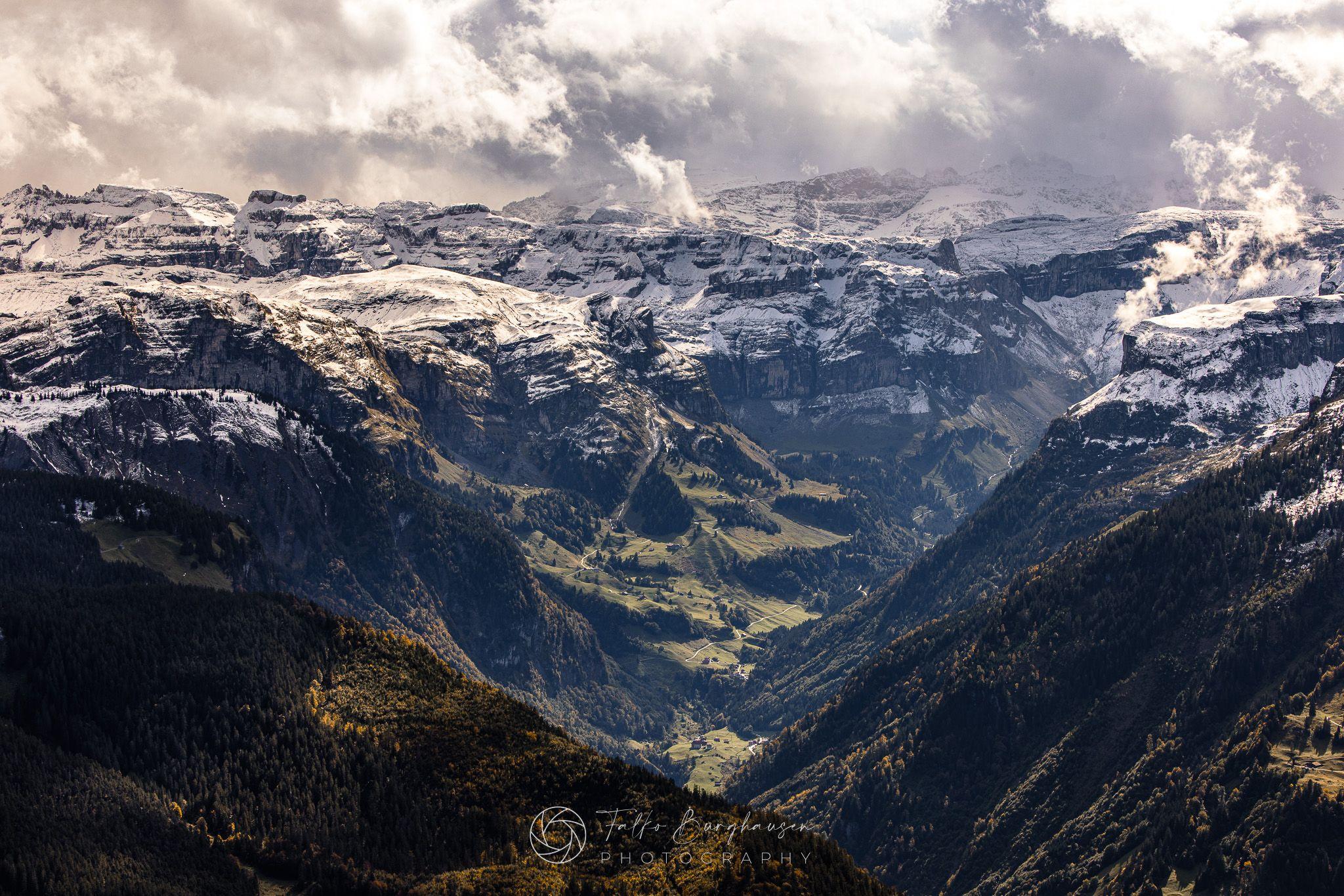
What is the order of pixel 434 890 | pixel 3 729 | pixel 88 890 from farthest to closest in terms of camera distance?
pixel 3 729
pixel 434 890
pixel 88 890

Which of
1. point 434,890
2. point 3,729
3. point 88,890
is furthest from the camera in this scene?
point 3,729

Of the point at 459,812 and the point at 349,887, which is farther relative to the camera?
the point at 459,812

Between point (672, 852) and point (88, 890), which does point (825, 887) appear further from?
point (88, 890)

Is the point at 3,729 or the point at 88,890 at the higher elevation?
the point at 3,729

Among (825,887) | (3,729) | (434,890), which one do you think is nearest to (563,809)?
(434,890)

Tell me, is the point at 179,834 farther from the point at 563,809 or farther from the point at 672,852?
the point at 672,852
